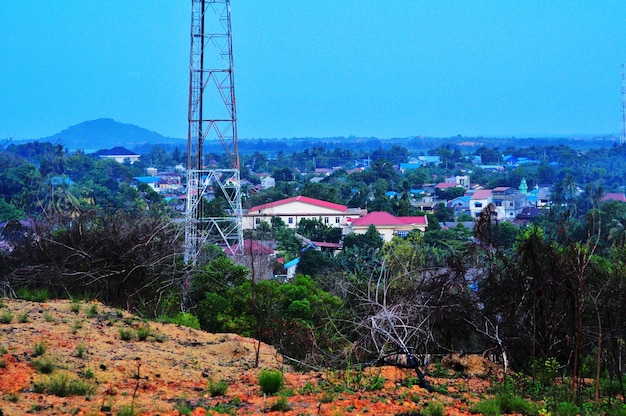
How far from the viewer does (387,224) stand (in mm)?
44750

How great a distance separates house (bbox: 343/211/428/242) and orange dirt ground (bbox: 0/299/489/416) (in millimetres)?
35295

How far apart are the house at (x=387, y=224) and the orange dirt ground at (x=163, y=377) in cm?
3529

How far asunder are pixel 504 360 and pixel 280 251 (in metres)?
26.5

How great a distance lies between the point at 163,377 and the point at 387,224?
125ft

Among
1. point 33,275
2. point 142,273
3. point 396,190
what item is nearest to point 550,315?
point 142,273

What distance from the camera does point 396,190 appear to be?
75062 mm

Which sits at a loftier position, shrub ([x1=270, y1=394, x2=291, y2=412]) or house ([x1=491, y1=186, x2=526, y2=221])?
shrub ([x1=270, y1=394, x2=291, y2=412])

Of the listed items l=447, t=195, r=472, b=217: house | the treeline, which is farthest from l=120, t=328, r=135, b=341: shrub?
l=447, t=195, r=472, b=217: house

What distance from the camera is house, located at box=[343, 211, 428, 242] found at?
4422 centimetres

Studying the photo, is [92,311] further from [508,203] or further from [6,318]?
[508,203]

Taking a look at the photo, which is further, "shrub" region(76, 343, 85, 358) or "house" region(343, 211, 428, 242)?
"house" region(343, 211, 428, 242)

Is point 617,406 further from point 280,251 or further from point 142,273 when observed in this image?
point 280,251

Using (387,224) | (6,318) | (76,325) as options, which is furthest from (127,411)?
(387,224)

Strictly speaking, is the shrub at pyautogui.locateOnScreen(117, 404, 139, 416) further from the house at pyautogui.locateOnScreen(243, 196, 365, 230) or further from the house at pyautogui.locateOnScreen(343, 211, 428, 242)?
the house at pyautogui.locateOnScreen(243, 196, 365, 230)
